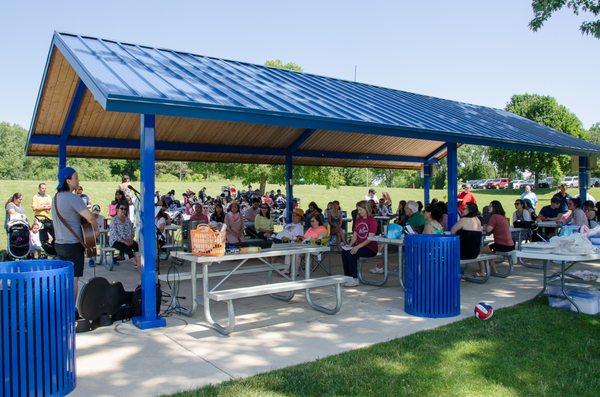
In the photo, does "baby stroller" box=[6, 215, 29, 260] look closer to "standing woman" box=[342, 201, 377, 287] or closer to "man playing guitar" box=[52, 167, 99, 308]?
"man playing guitar" box=[52, 167, 99, 308]

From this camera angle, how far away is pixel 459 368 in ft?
14.4

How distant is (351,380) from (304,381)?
375mm

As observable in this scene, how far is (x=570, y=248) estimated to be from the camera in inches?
251

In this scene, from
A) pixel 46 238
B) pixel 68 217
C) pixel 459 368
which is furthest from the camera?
pixel 46 238

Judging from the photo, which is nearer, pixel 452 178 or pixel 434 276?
pixel 434 276

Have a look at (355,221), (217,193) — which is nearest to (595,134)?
(217,193)

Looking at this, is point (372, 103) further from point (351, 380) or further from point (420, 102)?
point (351, 380)

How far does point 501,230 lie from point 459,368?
17.4 ft

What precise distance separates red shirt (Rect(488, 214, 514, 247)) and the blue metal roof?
1468mm

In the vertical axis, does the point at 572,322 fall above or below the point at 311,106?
below

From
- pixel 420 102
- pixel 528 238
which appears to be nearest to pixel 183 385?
pixel 420 102

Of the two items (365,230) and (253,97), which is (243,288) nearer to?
(253,97)

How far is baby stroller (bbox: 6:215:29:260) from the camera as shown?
9.87 m

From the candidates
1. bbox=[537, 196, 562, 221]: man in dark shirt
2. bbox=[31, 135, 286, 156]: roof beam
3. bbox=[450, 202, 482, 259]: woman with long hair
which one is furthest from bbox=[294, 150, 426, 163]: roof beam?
bbox=[450, 202, 482, 259]: woman with long hair
